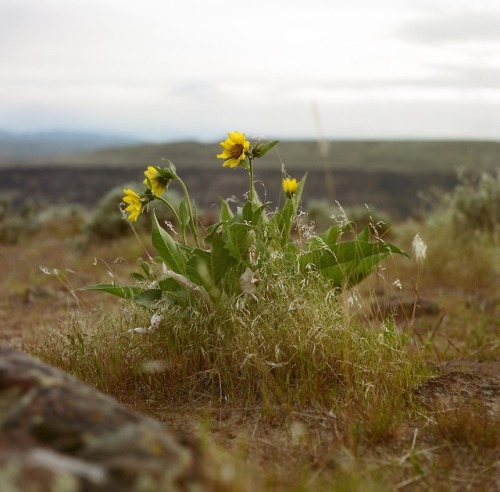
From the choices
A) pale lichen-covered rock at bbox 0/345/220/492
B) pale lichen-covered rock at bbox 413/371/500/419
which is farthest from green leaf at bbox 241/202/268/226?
pale lichen-covered rock at bbox 0/345/220/492

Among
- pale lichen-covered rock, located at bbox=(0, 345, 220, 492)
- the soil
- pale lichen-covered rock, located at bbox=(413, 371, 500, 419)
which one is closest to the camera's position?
pale lichen-covered rock, located at bbox=(0, 345, 220, 492)

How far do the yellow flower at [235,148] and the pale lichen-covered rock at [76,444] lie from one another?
1.89 metres

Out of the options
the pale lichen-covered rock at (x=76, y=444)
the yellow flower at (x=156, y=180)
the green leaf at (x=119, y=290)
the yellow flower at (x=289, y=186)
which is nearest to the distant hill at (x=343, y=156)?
the yellow flower at (x=289, y=186)

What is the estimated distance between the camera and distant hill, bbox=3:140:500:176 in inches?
1615

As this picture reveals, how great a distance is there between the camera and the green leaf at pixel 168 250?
10.9 ft

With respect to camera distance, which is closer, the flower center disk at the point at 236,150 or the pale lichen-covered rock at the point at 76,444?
the pale lichen-covered rock at the point at 76,444

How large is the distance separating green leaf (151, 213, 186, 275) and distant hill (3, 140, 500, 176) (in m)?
33.7

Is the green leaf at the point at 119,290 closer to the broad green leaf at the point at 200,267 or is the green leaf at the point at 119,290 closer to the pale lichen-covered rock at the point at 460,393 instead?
the broad green leaf at the point at 200,267

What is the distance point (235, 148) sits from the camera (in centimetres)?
344

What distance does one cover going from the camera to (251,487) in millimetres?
1545

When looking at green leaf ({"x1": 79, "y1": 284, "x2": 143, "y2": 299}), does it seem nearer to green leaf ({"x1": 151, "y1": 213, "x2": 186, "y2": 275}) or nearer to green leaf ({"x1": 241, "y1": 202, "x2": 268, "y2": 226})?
green leaf ({"x1": 151, "y1": 213, "x2": 186, "y2": 275})

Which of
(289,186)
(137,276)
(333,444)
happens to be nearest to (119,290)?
(137,276)

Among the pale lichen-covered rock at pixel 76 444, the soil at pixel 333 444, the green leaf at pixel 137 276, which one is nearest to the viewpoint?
the pale lichen-covered rock at pixel 76 444

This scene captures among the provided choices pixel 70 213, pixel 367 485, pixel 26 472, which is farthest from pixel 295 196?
pixel 70 213
